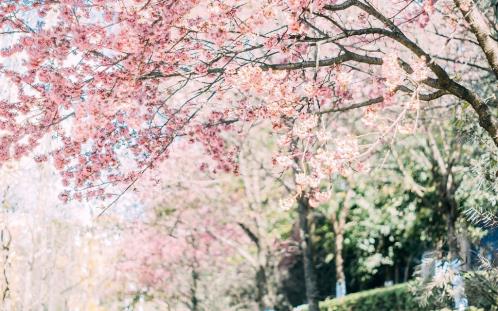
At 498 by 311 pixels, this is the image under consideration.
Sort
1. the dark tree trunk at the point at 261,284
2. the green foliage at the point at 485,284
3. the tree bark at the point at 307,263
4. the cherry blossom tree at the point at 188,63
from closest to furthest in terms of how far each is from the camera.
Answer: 1. the cherry blossom tree at the point at 188,63
2. the green foliage at the point at 485,284
3. the tree bark at the point at 307,263
4. the dark tree trunk at the point at 261,284

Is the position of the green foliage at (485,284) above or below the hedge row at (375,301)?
below

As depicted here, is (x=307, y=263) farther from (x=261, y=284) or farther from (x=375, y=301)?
(x=375, y=301)

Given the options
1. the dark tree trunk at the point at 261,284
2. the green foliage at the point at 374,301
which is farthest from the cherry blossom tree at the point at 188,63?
the green foliage at the point at 374,301

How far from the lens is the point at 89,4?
5656 mm

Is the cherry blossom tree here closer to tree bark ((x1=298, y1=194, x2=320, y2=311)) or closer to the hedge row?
tree bark ((x1=298, y1=194, x2=320, y2=311))

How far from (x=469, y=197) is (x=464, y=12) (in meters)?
12.8

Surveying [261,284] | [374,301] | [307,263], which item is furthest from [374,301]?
[307,263]

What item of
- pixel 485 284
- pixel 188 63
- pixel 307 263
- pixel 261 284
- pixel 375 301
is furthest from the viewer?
pixel 375 301

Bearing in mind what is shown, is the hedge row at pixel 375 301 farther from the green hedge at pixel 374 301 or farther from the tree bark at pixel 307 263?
the tree bark at pixel 307 263

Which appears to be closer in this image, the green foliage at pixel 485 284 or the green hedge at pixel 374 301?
the green foliage at pixel 485 284

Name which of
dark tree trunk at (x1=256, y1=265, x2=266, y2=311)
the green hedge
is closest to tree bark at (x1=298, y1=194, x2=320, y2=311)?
dark tree trunk at (x1=256, y1=265, x2=266, y2=311)

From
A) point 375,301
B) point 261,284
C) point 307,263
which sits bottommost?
point 375,301

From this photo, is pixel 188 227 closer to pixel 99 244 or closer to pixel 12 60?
pixel 99 244

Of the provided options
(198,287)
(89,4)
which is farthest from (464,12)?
(198,287)
